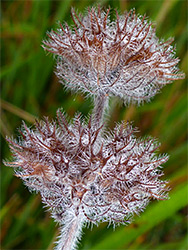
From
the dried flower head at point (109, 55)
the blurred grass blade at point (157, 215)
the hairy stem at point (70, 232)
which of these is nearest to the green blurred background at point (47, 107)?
the blurred grass blade at point (157, 215)

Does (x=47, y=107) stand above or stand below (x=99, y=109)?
above

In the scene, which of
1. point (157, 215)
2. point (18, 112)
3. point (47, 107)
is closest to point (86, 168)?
point (157, 215)

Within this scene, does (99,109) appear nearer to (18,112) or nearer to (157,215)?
(157,215)

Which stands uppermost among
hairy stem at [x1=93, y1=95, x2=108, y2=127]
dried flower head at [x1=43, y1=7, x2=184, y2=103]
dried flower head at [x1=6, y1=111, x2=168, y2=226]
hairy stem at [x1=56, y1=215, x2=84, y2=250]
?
dried flower head at [x1=43, y1=7, x2=184, y2=103]

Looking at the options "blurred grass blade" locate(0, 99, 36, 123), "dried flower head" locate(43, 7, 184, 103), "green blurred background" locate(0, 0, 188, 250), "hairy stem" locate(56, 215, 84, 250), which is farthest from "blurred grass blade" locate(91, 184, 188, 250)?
"blurred grass blade" locate(0, 99, 36, 123)

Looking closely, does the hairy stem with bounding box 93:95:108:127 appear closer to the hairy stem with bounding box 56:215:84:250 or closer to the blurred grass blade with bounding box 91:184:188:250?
the hairy stem with bounding box 56:215:84:250

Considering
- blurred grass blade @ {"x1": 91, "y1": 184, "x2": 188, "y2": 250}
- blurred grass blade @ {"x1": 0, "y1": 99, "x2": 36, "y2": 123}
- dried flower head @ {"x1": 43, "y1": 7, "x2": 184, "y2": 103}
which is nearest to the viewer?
dried flower head @ {"x1": 43, "y1": 7, "x2": 184, "y2": 103}

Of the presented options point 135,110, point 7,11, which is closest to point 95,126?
point 135,110
